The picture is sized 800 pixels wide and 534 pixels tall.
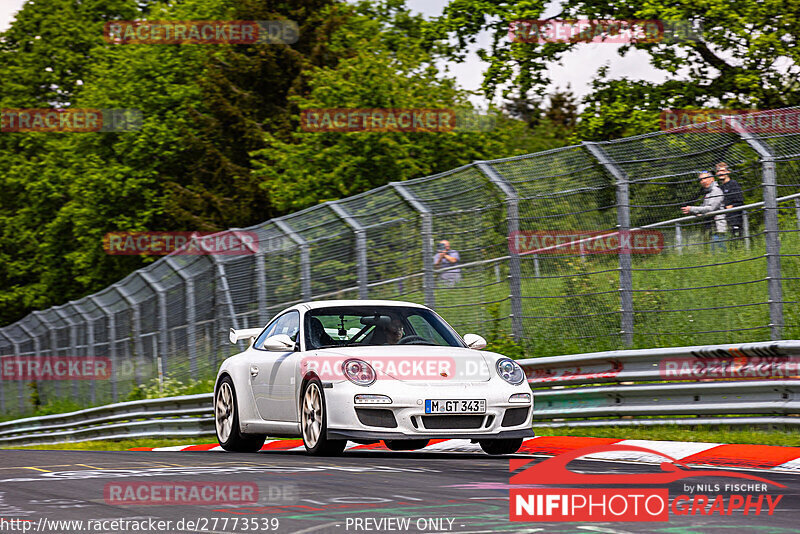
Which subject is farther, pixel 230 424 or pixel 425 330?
pixel 230 424

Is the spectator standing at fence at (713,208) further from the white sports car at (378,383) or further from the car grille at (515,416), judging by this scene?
the car grille at (515,416)

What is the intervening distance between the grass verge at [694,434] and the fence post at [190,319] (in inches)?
378

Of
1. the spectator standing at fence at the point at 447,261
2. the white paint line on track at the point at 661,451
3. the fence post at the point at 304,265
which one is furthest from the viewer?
the fence post at the point at 304,265

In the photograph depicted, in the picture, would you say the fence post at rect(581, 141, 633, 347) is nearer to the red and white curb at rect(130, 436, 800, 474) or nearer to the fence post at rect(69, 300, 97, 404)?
the red and white curb at rect(130, 436, 800, 474)

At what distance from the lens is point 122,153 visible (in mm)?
49438

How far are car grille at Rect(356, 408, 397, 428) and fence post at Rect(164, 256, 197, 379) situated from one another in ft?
35.6

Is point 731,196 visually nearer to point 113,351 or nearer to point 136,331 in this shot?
point 136,331

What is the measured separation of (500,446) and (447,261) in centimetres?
456

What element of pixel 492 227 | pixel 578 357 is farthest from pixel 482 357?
pixel 492 227

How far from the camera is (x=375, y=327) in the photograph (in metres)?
10.9

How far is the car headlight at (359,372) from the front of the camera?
974 centimetres

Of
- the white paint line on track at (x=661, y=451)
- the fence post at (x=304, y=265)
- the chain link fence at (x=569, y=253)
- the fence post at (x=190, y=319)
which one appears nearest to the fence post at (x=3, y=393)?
the fence post at (x=190, y=319)

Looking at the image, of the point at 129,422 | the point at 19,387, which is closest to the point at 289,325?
the point at 129,422

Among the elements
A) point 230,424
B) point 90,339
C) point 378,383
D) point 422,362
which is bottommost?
point 230,424
